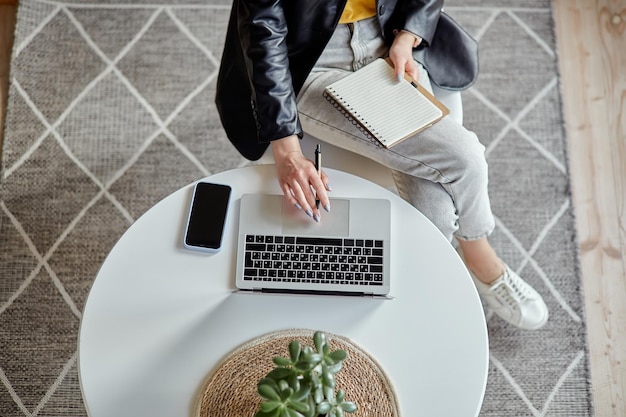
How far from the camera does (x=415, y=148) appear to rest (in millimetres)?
1312

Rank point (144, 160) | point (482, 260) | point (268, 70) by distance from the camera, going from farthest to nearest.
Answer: point (144, 160), point (482, 260), point (268, 70)

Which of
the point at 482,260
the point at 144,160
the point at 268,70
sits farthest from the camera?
the point at 144,160

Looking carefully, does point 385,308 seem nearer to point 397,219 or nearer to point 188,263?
point 397,219

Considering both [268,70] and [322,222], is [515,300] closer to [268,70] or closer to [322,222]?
[322,222]

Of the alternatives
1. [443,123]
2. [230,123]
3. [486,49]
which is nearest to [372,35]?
[443,123]

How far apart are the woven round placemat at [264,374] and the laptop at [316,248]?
0.31 ft

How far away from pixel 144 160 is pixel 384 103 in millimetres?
871

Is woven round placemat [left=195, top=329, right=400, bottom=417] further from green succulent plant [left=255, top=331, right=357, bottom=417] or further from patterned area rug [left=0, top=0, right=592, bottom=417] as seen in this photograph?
patterned area rug [left=0, top=0, right=592, bottom=417]

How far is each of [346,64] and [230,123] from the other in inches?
11.3

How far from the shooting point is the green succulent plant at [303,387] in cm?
90

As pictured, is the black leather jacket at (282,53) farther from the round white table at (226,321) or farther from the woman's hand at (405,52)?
the round white table at (226,321)

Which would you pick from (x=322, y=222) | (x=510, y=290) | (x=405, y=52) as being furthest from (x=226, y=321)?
(x=510, y=290)

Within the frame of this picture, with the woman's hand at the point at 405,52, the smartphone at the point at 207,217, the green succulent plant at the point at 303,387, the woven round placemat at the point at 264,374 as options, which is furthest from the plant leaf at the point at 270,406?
the woman's hand at the point at 405,52

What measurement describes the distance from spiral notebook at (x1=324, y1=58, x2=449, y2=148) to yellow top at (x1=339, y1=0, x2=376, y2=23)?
0.11 m
